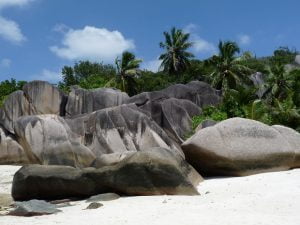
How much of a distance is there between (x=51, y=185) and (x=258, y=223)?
20.2 feet

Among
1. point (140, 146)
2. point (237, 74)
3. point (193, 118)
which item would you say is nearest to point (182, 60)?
point (237, 74)

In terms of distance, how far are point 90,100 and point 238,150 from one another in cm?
1407

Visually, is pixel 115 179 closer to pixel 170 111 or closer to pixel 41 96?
pixel 170 111

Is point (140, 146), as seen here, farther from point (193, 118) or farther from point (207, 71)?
point (207, 71)

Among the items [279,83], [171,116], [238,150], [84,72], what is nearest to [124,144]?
[171,116]

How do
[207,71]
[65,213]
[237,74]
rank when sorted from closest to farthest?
[65,213], [237,74], [207,71]

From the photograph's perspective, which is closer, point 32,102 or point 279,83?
point 32,102

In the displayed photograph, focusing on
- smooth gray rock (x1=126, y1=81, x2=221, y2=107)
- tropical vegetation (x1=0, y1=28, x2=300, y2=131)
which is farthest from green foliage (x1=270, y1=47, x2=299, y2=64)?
smooth gray rock (x1=126, y1=81, x2=221, y2=107)

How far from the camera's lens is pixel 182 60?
49156 millimetres

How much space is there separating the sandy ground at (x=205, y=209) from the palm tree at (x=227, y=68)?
94.1 ft

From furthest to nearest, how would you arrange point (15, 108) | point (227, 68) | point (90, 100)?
point (227, 68)
point (90, 100)
point (15, 108)

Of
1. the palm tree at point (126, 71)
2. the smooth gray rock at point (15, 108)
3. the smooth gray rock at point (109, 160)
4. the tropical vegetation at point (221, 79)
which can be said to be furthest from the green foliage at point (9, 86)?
the smooth gray rock at point (109, 160)

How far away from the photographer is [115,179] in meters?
11.6

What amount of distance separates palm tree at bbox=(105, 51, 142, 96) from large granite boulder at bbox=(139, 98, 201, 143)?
17196 millimetres
